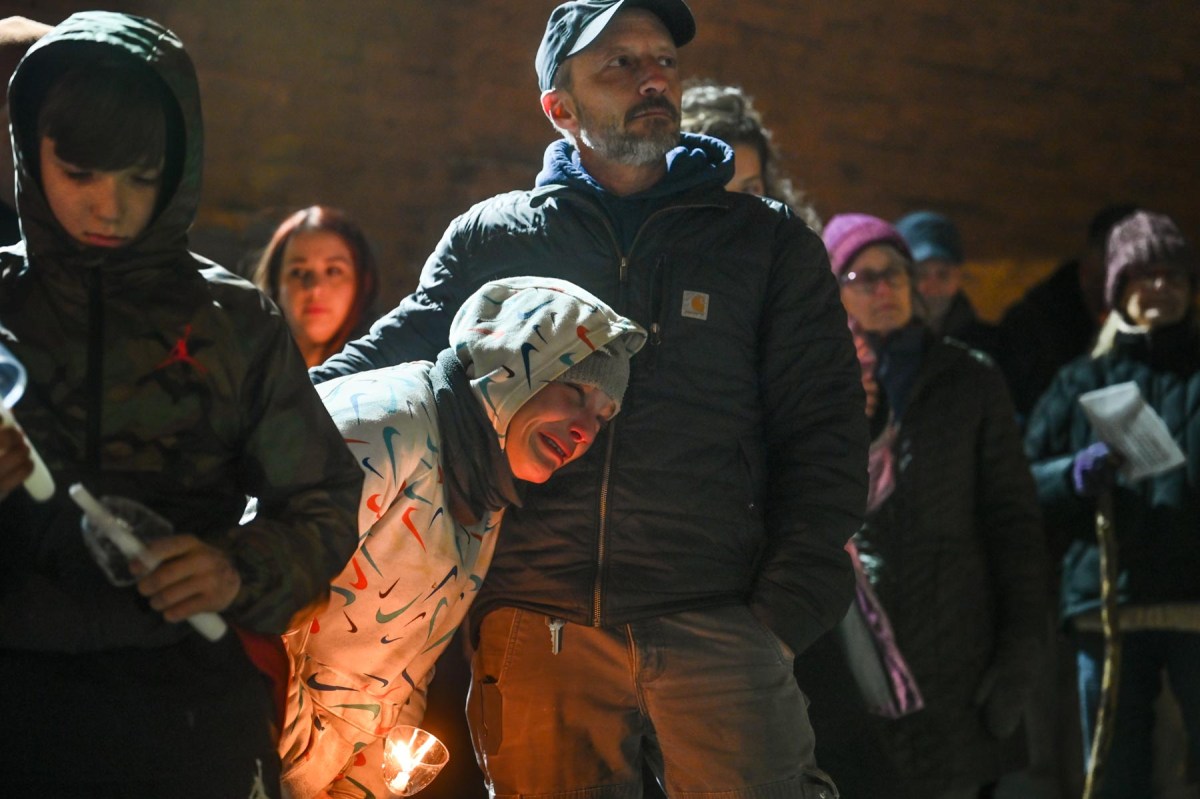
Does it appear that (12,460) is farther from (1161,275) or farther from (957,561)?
(1161,275)

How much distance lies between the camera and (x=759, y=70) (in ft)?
21.3

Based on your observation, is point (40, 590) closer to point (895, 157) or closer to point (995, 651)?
point (995, 651)

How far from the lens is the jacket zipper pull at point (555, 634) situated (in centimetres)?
250

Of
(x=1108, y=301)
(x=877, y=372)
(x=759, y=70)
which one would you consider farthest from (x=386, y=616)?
(x=759, y=70)

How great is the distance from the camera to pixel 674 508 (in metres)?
2.51

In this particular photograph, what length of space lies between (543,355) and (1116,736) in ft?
8.47

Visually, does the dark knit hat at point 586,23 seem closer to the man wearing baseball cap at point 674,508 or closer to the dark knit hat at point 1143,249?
the man wearing baseball cap at point 674,508

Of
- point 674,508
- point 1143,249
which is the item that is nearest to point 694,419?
point 674,508

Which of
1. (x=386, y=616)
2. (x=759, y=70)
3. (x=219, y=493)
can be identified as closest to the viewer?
(x=219, y=493)

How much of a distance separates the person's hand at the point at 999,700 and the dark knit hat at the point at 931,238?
221 cm

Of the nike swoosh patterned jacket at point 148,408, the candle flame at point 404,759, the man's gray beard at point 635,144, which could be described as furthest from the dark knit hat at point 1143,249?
the nike swoosh patterned jacket at point 148,408

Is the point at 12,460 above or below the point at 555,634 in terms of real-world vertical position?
above

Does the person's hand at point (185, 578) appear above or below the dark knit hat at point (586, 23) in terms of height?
below

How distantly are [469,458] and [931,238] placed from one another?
3488mm
